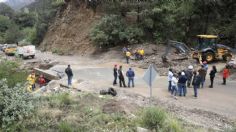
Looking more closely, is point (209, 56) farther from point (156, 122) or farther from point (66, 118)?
point (66, 118)

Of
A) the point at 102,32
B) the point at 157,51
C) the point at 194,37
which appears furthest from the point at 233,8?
the point at 102,32

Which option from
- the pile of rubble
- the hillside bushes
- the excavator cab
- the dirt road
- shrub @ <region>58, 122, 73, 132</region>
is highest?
the hillside bushes

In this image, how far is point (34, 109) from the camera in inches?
450

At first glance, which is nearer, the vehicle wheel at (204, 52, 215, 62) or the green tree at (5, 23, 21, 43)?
the vehicle wheel at (204, 52, 215, 62)

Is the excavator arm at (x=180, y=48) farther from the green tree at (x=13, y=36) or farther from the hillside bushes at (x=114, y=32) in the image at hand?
the green tree at (x=13, y=36)

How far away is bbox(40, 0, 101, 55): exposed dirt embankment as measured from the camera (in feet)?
154

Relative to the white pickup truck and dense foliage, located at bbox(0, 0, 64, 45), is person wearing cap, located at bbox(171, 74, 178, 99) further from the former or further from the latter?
dense foliage, located at bbox(0, 0, 64, 45)

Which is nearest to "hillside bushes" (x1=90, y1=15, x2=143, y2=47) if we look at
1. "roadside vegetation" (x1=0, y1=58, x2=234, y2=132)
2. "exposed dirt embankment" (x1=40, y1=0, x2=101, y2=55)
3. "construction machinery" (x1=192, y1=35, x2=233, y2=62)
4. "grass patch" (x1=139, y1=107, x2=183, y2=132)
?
"exposed dirt embankment" (x1=40, y1=0, x2=101, y2=55)

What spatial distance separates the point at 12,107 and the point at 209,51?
75.3 ft

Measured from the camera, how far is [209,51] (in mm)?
30844

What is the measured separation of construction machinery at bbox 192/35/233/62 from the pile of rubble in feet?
2.48

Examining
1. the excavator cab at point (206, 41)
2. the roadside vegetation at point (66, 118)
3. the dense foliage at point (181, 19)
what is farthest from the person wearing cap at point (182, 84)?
the dense foliage at point (181, 19)

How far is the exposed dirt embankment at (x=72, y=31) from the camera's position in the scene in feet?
154

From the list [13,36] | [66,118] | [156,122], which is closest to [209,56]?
[156,122]
